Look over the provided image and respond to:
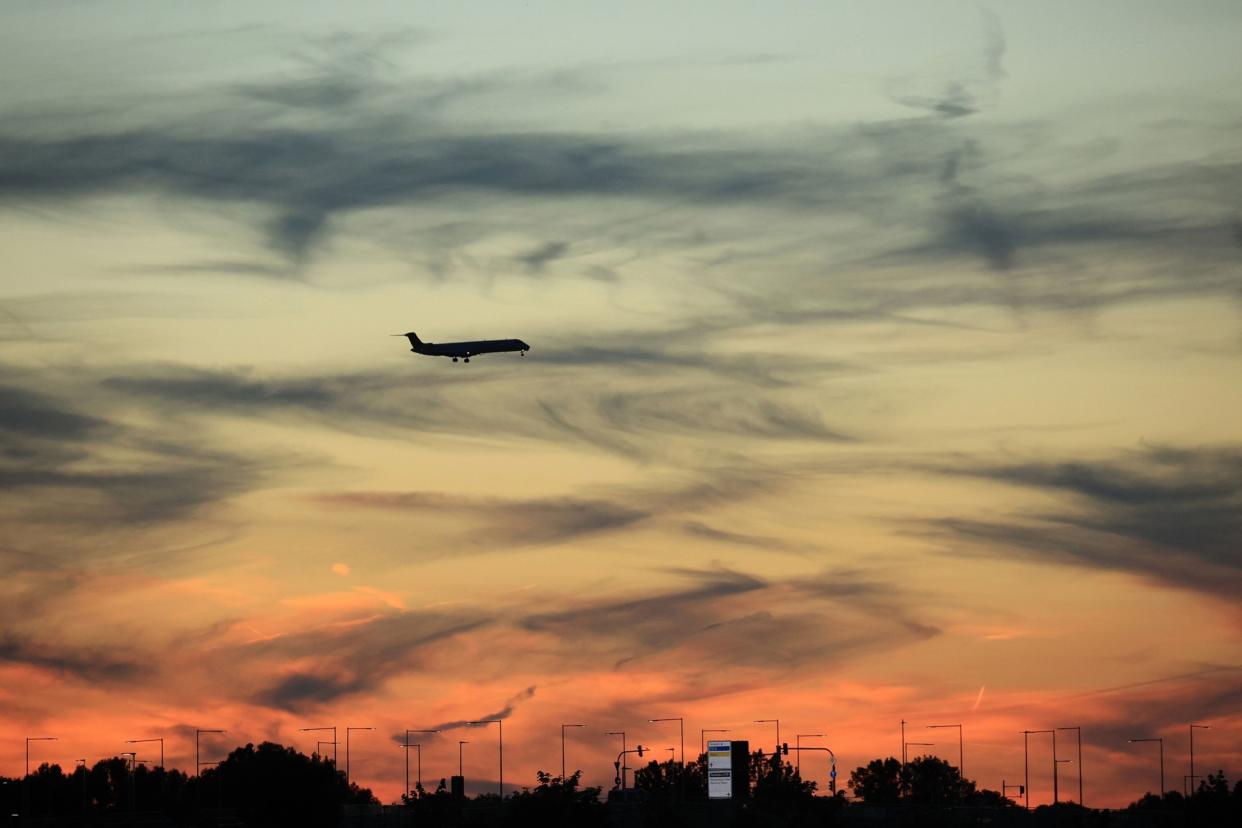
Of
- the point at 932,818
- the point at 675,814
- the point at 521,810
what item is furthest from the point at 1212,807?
the point at 521,810

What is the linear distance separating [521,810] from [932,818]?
45.2 meters

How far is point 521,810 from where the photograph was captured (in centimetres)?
18375

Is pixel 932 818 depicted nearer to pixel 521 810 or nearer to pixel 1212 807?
pixel 1212 807

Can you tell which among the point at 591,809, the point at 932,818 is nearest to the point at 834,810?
the point at 932,818

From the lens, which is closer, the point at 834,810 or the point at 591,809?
the point at 591,809

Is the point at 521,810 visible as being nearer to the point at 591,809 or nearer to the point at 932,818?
the point at 591,809

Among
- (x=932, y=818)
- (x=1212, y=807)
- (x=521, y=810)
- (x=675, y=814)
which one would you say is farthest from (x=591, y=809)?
(x=1212, y=807)

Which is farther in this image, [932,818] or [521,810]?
[932,818]

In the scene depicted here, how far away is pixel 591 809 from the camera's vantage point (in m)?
183

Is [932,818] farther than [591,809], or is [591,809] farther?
[932,818]

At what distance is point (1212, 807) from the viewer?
19500 centimetres

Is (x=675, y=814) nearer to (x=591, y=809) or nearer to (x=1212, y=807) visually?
(x=591, y=809)

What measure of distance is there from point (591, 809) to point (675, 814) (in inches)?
766

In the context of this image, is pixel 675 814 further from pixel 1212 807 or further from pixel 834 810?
pixel 1212 807
